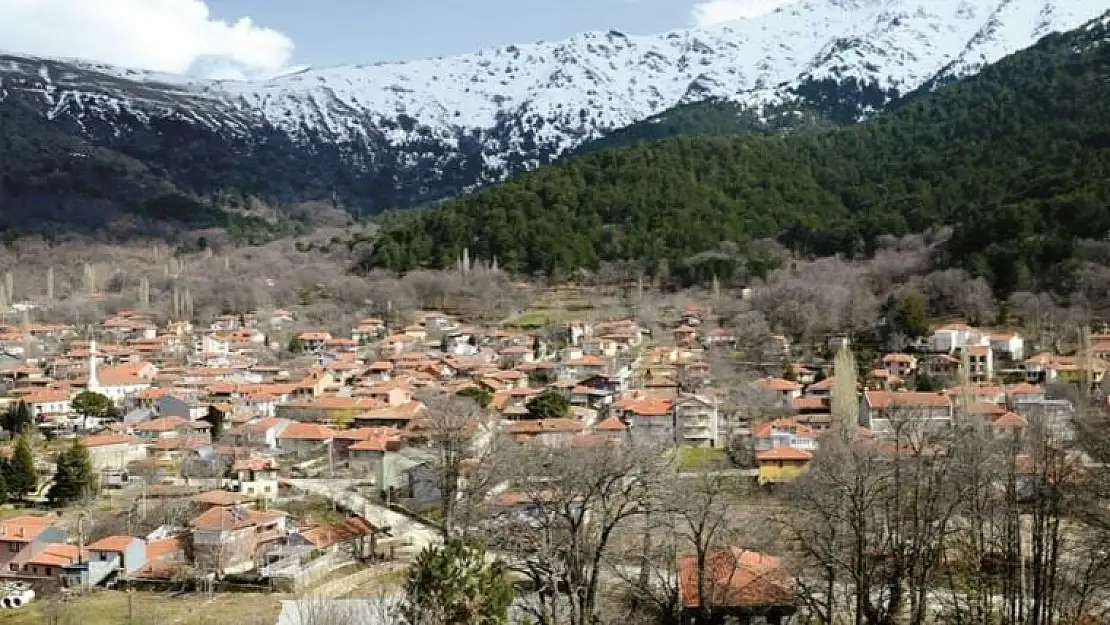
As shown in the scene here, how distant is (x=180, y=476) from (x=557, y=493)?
12882mm

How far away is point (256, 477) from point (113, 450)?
4.96 metres

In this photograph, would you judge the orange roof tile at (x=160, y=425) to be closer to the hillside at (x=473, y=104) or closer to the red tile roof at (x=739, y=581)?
the red tile roof at (x=739, y=581)

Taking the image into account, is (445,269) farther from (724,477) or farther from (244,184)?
(244,184)

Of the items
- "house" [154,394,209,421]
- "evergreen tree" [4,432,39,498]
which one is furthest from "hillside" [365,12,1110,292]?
"evergreen tree" [4,432,39,498]

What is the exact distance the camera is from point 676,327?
46562 mm

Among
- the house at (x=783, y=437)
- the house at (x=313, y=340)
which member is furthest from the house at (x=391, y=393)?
the house at (x=313, y=340)

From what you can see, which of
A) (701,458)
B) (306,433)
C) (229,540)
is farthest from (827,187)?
(229,540)

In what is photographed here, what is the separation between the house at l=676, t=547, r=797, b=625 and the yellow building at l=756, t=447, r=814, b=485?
713 centimetres

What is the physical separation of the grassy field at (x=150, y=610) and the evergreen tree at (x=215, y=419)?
40.8 feet

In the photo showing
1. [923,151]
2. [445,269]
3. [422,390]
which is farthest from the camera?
[923,151]

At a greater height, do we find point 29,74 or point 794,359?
point 29,74

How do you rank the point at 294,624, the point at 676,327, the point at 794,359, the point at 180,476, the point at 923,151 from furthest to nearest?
the point at 923,151 → the point at 676,327 → the point at 794,359 → the point at 180,476 → the point at 294,624

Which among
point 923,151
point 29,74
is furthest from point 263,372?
point 29,74

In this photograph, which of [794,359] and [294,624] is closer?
[294,624]
